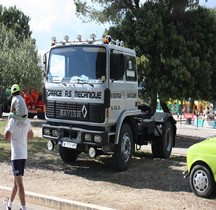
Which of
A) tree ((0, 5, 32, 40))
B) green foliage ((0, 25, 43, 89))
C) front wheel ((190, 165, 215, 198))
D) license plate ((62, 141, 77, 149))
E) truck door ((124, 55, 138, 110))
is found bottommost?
front wheel ((190, 165, 215, 198))

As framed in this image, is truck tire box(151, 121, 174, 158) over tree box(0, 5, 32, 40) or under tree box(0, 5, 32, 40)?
under

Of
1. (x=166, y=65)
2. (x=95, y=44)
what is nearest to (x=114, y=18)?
(x=166, y=65)

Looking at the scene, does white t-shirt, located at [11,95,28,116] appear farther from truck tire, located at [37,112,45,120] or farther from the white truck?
truck tire, located at [37,112,45,120]

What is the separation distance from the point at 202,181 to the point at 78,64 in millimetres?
4097

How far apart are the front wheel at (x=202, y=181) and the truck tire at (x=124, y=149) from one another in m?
2.66

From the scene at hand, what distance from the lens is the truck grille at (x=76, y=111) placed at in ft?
30.8

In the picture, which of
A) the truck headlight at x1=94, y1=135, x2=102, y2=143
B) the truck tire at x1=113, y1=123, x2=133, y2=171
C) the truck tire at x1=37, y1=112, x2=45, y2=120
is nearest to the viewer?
the truck headlight at x1=94, y1=135, x2=102, y2=143

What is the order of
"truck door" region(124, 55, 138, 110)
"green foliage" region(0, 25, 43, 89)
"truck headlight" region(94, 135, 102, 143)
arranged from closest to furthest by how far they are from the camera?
"truck headlight" region(94, 135, 102, 143) → "truck door" region(124, 55, 138, 110) → "green foliage" region(0, 25, 43, 89)

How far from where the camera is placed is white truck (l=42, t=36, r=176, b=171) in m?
9.38

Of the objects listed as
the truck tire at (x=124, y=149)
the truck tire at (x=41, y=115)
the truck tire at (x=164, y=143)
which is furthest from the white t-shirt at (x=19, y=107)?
the truck tire at (x=41, y=115)

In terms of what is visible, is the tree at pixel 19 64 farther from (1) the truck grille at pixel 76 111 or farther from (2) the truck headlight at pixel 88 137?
(2) the truck headlight at pixel 88 137

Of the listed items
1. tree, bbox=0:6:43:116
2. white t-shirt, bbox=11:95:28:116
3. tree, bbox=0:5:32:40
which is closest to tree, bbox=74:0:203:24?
tree, bbox=0:6:43:116

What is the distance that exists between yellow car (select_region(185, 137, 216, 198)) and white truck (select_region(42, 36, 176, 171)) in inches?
92.6

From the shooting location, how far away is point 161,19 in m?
19.0
